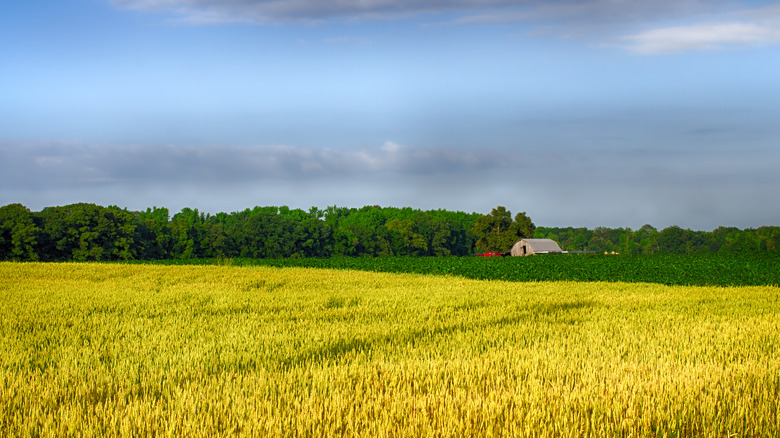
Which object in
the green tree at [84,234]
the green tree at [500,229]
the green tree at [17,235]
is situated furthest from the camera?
the green tree at [500,229]

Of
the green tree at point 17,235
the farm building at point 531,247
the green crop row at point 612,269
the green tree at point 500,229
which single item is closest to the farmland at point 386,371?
the green crop row at point 612,269

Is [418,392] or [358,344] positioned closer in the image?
[418,392]

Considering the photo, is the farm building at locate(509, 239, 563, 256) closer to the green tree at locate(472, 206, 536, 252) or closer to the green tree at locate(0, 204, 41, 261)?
the green tree at locate(472, 206, 536, 252)

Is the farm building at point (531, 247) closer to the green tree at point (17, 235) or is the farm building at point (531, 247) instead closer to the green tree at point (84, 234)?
the green tree at point (84, 234)

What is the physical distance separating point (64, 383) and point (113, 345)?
2.69 meters

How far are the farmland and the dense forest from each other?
191ft

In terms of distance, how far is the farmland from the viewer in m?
5.44

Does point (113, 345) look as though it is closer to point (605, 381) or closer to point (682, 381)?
point (605, 381)

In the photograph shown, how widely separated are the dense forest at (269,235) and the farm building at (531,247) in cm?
217

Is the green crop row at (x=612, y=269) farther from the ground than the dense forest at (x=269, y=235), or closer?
closer

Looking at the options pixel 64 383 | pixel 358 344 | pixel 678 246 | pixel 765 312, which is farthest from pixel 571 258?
pixel 678 246

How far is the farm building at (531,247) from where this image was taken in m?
85.2

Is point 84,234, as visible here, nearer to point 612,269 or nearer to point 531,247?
point 612,269

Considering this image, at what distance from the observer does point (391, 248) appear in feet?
375
